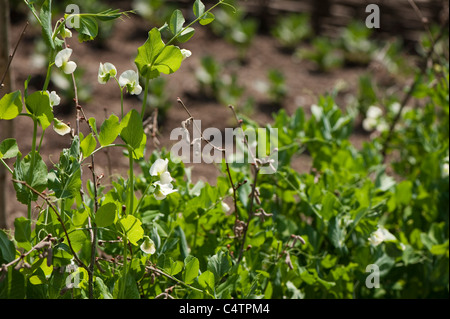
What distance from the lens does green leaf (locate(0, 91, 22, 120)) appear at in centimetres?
122

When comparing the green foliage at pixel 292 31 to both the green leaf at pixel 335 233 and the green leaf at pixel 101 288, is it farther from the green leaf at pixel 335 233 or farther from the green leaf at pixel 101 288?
the green leaf at pixel 101 288

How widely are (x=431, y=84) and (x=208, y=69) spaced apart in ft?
6.54

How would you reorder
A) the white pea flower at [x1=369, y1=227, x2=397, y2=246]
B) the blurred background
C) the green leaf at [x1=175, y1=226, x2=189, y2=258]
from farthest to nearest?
the blurred background, the white pea flower at [x1=369, y1=227, x2=397, y2=246], the green leaf at [x1=175, y1=226, x2=189, y2=258]

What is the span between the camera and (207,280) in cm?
145

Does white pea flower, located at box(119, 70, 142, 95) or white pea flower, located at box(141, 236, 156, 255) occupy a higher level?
white pea flower, located at box(119, 70, 142, 95)

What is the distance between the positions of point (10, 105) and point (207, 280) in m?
0.59

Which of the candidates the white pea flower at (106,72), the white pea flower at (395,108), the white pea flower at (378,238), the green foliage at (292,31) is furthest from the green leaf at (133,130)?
the green foliage at (292,31)

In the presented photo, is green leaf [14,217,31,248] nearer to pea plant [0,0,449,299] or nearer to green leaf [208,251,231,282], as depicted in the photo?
pea plant [0,0,449,299]

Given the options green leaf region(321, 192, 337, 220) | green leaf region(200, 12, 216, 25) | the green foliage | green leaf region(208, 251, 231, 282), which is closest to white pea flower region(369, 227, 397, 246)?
green leaf region(321, 192, 337, 220)

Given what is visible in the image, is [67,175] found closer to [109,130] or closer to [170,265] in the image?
[109,130]

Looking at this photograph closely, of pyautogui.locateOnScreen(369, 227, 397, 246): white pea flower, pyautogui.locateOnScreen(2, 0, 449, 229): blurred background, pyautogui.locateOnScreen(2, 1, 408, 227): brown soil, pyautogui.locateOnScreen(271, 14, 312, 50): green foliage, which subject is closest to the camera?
pyautogui.locateOnScreen(369, 227, 397, 246): white pea flower

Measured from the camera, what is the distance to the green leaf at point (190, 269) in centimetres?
142

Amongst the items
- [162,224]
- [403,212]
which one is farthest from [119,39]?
[162,224]

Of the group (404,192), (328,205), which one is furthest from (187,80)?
(328,205)
